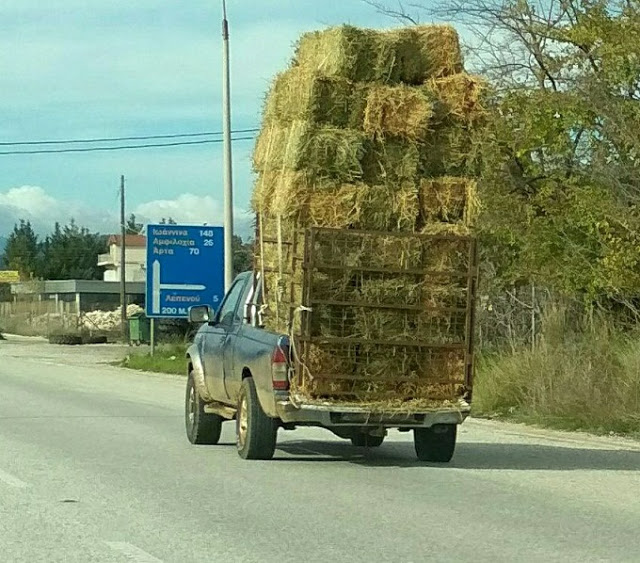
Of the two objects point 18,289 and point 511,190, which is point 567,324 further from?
point 18,289

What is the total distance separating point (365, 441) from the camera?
1492cm

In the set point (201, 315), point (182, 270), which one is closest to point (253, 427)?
point (201, 315)

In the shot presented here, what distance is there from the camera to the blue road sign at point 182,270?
1296 inches

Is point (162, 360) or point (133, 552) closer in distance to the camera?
point (133, 552)

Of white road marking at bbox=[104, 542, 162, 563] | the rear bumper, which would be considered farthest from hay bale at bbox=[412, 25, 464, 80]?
white road marking at bbox=[104, 542, 162, 563]

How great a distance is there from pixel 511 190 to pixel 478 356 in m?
3.08

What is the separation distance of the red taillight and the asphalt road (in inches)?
31.8

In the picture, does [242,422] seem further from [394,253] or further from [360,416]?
[394,253]

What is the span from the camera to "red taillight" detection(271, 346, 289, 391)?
12539 millimetres

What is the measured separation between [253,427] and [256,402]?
27 cm

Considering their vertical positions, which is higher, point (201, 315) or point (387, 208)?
point (387, 208)

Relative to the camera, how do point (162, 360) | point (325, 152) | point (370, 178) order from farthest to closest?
point (162, 360) → point (370, 178) → point (325, 152)

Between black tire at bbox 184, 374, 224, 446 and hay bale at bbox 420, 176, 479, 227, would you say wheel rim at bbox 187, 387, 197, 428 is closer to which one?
black tire at bbox 184, 374, 224, 446

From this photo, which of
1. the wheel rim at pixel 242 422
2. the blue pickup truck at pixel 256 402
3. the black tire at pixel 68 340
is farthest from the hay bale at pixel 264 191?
the black tire at pixel 68 340
